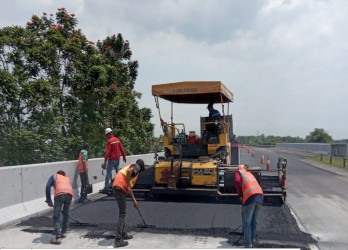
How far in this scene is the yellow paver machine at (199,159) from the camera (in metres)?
9.90

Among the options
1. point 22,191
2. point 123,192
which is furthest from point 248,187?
point 22,191

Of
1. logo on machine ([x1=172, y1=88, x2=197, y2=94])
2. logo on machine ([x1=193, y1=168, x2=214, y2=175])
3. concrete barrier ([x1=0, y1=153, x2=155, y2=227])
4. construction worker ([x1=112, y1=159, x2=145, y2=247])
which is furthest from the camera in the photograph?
logo on machine ([x1=172, y1=88, x2=197, y2=94])

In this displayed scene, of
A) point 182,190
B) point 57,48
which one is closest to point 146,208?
point 182,190

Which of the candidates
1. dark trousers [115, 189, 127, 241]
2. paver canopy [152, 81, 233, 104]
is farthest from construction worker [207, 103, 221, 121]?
dark trousers [115, 189, 127, 241]

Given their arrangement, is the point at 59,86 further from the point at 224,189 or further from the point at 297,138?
the point at 297,138

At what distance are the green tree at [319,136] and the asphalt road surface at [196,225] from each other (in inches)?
2807

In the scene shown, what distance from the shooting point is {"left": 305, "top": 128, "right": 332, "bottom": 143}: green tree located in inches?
3081

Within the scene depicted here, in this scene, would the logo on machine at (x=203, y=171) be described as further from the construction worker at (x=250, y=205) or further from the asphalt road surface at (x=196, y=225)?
the construction worker at (x=250, y=205)

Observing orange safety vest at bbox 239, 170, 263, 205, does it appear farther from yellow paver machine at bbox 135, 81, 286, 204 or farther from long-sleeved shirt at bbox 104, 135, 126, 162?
long-sleeved shirt at bbox 104, 135, 126, 162

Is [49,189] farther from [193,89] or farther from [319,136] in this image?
[319,136]

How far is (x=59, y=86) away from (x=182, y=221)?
933 centimetres

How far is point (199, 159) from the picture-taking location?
1045 centimetres

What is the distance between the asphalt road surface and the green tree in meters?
71.3

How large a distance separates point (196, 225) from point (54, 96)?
29.1 ft
